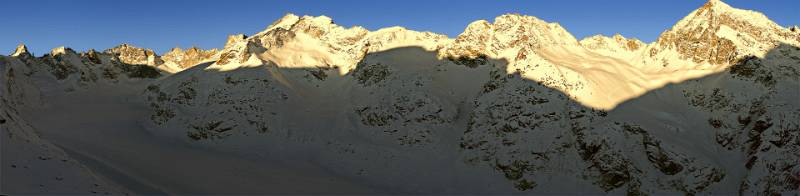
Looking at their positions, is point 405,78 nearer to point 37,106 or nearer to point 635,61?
point 635,61

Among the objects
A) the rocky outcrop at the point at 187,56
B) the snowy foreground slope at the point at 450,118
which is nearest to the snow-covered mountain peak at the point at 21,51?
the snowy foreground slope at the point at 450,118

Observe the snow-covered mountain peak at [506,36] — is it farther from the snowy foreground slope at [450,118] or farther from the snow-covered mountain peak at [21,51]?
the snow-covered mountain peak at [21,51]

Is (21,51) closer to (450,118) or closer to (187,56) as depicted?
(187,56)

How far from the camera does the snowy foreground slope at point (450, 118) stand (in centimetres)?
3966

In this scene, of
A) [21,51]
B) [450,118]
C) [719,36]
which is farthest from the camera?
[21,51]

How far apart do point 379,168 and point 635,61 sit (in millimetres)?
32042

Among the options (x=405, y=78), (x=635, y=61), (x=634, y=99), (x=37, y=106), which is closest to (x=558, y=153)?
(x=634, y=99)

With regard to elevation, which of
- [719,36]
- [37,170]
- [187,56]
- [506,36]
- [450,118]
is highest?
[187,56]

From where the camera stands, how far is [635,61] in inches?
2485

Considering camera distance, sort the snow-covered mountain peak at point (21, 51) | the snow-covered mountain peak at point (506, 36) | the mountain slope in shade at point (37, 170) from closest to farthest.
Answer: the mountain slope in shade at point (37, 170) → the snow-covered mountain peak at point (506, 36) → the snow-covered mountain peak at point (21, 51)

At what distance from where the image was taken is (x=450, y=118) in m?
51.8

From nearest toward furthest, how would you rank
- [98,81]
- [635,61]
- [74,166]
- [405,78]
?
[74,166]
[405,78]
[635,61]
[98,81]

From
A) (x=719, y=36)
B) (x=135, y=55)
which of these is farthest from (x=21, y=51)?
(x=719, y=36)

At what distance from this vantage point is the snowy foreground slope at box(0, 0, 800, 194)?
130 feet
